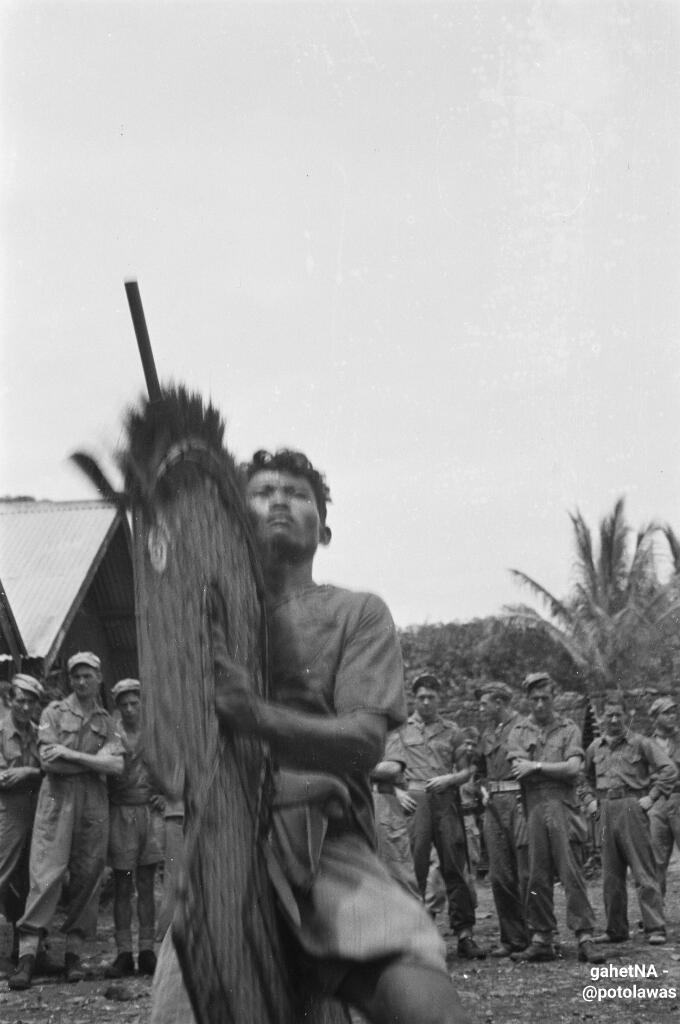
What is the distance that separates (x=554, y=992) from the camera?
27.1 ft

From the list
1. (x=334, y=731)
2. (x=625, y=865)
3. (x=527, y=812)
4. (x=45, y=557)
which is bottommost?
(x=625, y=865)

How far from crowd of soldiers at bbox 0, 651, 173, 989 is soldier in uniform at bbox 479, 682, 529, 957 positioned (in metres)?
2.52

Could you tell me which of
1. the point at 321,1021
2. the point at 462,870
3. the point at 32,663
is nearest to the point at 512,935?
the point at 462,870

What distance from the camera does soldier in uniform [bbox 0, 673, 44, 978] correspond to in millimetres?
9156

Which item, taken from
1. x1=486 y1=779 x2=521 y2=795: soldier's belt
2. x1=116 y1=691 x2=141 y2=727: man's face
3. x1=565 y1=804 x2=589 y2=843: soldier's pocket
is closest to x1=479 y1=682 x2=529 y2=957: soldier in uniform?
x1=486 y1=779 x2=521 y2=795: soldier's belt

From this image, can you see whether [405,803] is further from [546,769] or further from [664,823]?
[664,823]

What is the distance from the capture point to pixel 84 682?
9.14m

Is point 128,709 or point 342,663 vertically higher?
point 128,709

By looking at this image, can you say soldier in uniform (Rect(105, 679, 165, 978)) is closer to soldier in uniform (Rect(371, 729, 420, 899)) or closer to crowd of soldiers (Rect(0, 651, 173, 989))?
crowd of soldiers (Rect(0, 651, 173, 989))

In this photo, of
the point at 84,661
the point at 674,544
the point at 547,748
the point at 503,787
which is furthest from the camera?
the point at 674,544

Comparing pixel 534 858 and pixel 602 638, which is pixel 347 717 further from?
pixel 602 638

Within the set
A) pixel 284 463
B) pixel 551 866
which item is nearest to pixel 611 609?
pixel 551 866

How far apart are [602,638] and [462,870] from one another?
58.6 feet

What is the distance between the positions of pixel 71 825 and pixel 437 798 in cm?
294
